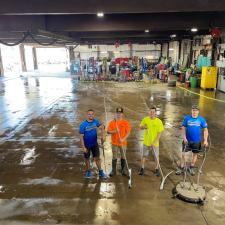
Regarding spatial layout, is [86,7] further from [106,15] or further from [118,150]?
[106,15]

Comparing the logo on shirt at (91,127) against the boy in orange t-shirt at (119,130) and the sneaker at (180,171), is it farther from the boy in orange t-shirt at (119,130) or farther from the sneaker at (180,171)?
the sneaker at (180,171)

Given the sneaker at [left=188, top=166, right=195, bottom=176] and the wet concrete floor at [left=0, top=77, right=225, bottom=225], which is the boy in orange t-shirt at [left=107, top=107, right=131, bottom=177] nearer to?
the wet concrete floor at [left=0, top=77, right=225, bottom=225]

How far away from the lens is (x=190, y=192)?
5734 millimetres

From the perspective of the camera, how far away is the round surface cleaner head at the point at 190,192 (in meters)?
5.55

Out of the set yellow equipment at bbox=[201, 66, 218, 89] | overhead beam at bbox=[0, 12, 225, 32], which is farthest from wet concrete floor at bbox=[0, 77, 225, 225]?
yellow equipment at bbox=[201, 66, 218, 89]

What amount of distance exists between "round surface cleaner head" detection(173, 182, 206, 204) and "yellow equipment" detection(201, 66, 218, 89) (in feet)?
51.2

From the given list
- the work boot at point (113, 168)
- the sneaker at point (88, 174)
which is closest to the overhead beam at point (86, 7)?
the work boot at point (113, 168)

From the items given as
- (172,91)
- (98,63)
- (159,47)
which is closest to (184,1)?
(172,91)

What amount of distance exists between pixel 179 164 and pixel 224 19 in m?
9.67

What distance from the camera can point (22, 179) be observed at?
6.62 meters

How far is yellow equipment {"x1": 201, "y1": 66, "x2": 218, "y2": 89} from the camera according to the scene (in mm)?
19853

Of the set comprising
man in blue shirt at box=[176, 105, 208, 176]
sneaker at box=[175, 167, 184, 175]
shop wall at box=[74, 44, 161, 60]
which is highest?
shop wall at box=[74, 44, 161, 60]

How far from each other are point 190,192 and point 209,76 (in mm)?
16129

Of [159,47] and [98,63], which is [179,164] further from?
[159,47]
